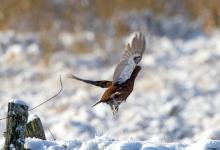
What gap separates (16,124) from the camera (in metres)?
4.27

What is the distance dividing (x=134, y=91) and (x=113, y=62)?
1200 mm

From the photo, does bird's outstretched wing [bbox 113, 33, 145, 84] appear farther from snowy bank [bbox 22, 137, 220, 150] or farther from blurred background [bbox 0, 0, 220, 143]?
blurred background [bbox 0, 0, 220, 143]

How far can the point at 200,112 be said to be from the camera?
987 cm

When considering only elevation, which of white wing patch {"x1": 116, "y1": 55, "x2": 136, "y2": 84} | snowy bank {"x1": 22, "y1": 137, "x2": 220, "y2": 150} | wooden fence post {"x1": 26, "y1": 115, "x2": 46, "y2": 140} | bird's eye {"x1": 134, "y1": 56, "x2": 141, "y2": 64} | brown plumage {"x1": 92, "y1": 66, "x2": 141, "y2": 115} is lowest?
snowy bank {"x1": 22, "y1": 137, "x2": 220, "y2": 150}

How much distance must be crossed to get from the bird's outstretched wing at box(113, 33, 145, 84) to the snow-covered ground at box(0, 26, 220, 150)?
2956 mm

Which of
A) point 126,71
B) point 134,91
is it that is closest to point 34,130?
point 126,71

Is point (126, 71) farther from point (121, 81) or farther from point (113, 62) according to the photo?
point (113, 62)

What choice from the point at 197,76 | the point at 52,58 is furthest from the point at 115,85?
the point at 52,58

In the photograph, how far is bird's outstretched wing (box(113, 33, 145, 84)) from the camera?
16.8ft

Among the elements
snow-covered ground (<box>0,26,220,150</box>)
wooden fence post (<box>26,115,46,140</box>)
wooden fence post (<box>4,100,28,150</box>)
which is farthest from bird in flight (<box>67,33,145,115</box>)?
snow-covered ground (<box>0,26,220,150</box>)

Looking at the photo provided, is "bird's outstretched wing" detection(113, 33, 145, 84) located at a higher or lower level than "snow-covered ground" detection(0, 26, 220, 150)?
lower

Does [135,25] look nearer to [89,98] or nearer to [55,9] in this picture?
[55,9]

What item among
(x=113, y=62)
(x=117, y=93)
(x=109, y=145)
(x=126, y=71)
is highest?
(x=113, y=62)

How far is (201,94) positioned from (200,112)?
743 millimetres
